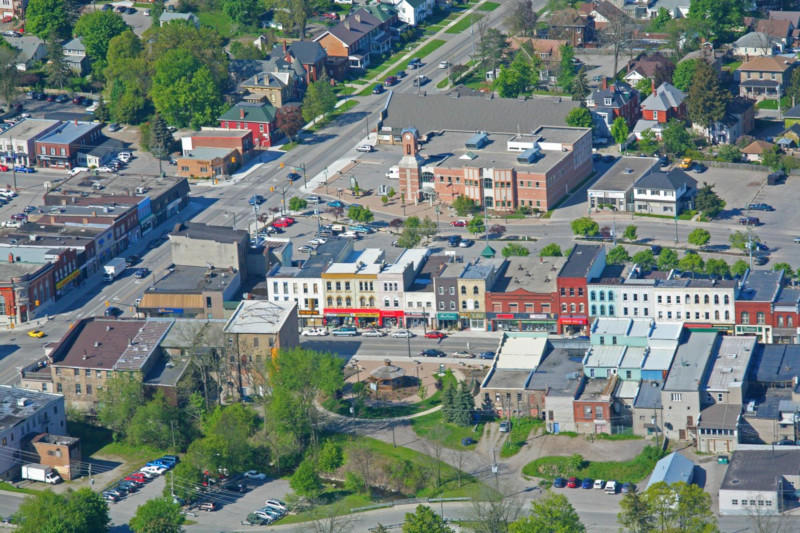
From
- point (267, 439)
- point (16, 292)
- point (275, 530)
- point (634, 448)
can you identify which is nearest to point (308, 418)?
point (267, 439)

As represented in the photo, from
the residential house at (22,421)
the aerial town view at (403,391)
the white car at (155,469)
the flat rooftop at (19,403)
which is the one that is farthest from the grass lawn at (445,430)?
the flat rooftop at (19,403)

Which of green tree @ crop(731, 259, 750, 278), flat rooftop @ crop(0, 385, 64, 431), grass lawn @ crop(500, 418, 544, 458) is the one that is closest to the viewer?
grass lawn @ crop(500, 418, 544, 458)

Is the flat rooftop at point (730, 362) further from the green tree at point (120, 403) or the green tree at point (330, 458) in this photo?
the green tree at point (120, 403)

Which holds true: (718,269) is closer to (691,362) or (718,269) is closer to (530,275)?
(530,275)

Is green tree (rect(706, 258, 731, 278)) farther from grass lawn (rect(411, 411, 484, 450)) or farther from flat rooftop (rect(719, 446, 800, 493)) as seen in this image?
flat rooftop (rect(719, 446, 800, 493))

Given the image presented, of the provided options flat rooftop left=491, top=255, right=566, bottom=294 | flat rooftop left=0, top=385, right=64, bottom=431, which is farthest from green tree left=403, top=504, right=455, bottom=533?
flat rooftop left=491, top=255, right=566, bottom=294

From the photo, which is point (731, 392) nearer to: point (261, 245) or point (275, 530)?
point (275, 530)
